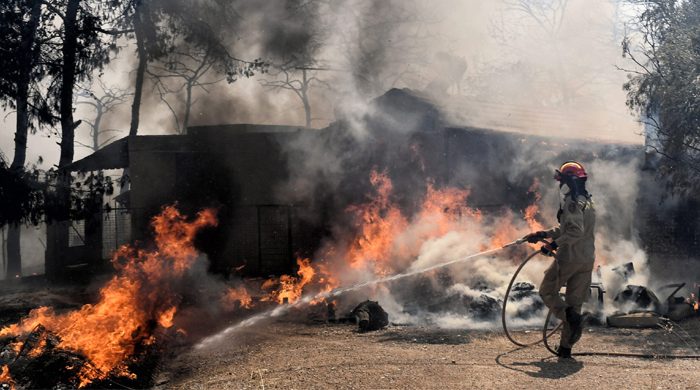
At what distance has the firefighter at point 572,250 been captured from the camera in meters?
6.75

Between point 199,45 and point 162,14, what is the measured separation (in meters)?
1.40

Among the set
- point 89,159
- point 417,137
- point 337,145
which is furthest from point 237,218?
point 89,159

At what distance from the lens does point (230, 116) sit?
2444 centimetres

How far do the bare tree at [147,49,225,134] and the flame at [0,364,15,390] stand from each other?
13992 millimetres

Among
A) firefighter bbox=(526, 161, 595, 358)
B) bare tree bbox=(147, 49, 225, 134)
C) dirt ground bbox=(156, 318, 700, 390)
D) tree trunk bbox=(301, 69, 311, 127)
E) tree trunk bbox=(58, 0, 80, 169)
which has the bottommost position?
dirt ground bbox=(156, 318, 700, 390)

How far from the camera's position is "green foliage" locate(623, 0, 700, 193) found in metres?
9.78

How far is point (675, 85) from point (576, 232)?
494cm

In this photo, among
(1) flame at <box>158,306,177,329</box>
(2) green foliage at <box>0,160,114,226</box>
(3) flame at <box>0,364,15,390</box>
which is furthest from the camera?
(2) green foliage at <box>0,160,114,226</box>

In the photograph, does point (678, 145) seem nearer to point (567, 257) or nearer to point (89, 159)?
point (567, 257)

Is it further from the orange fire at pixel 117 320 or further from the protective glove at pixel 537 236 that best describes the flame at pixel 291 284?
the protective glove at pixel 537 236

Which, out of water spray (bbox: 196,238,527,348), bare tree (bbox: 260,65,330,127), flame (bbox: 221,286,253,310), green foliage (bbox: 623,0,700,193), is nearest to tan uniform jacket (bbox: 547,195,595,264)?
water spray (bbox: 196,238,527,348)

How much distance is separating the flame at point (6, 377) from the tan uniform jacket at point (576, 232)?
620 centimetres

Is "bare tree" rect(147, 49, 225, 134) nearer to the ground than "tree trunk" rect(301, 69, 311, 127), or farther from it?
nearer to the ground

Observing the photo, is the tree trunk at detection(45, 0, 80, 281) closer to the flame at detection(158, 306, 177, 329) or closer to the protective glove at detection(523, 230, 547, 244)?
the flame at detection(158, 306, 177, 329)
